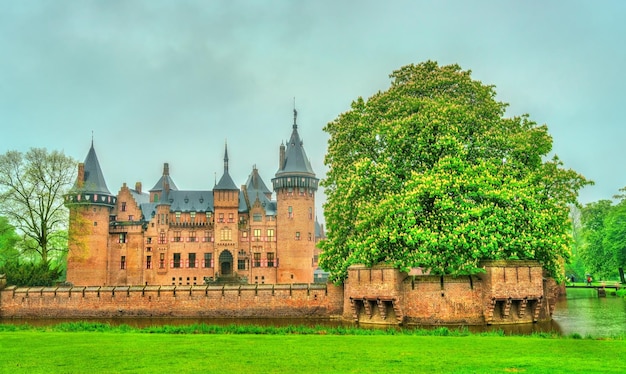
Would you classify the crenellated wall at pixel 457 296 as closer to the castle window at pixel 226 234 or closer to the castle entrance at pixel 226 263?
the castle window at pixel 226 234

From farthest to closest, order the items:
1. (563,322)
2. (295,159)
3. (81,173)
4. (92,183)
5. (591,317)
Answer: (295,159), (81,173), (92,183), (591,317), (563,322)

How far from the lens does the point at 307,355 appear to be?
13.4 meters

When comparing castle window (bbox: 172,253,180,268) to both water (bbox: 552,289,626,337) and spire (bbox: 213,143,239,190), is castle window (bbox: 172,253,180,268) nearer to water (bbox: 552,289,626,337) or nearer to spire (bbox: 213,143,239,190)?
spire (bbox: 213,143,239,190)

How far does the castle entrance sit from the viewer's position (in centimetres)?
5631

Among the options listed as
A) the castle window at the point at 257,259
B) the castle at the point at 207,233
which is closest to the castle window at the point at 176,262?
the castle at the point at 207,233

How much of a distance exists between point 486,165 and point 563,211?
15.0ft

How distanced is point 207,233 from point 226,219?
8.48 feet

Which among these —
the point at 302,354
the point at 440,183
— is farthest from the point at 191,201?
the point at 302,354

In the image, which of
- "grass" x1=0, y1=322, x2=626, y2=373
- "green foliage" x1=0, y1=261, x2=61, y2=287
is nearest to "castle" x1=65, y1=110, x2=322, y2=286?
"green foliage" x1=0, y1=261, x2=61, y2=287

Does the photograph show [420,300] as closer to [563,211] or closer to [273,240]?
[563,211]

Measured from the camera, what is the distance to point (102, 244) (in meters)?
54.3

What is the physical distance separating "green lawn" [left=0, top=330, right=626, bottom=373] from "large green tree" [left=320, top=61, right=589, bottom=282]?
7675 mm

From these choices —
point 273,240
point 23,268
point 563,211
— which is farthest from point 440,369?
point 273,240

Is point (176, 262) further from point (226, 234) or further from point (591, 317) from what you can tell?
point (591, 317)
